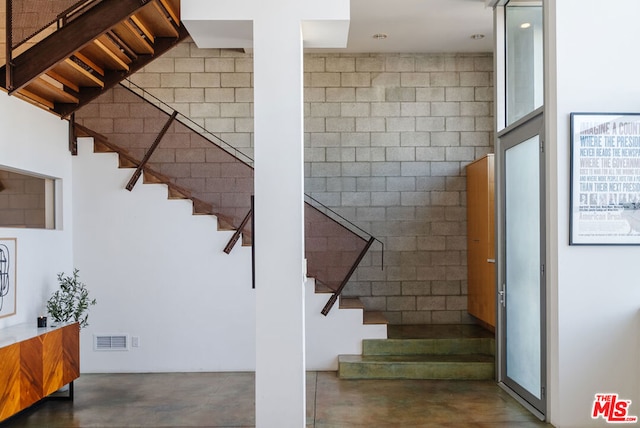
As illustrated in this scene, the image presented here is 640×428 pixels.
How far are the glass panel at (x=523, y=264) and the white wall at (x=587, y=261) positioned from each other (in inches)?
16.6

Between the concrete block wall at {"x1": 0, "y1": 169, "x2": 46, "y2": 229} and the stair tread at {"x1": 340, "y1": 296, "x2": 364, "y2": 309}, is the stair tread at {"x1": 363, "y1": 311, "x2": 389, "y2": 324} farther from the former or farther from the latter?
the concrete block wall at {"x1": 0, "y1": 169, "x2": 46, "y2": 229}

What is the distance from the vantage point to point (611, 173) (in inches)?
187

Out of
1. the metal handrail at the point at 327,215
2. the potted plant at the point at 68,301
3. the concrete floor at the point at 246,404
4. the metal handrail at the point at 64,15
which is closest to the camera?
the metal handrail at the point at 64,15

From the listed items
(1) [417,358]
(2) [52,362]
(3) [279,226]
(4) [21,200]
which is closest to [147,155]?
(4) [21,200]

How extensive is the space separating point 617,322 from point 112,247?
4.94 meters

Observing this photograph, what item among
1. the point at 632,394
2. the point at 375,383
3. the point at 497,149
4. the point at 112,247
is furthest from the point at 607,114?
the point at 112,247

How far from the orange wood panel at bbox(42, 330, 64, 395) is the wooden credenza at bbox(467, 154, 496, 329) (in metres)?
4.18

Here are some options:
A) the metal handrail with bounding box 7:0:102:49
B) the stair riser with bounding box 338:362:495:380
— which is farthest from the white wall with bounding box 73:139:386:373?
the metal handrail with bounding box 7:0:102:49

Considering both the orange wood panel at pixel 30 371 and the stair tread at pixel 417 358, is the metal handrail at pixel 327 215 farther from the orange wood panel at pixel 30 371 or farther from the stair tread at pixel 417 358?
the orange wood panel at pixel 30 371

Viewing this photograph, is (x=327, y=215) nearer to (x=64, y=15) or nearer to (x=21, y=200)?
(x=21, y=200)

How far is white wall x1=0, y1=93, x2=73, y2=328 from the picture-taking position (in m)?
5.39

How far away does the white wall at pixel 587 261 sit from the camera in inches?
185

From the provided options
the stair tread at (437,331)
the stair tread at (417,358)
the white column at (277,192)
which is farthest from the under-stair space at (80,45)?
the stair tread at (437,331)

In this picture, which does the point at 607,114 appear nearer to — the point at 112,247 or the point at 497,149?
the point at 497,149
